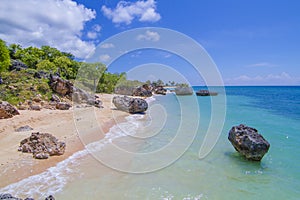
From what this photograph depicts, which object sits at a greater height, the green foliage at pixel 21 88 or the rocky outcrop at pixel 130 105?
the green foliage at pixel 21 88

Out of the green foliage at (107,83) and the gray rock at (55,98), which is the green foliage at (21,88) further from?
the green foliage at (107,83)

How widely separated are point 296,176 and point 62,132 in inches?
447

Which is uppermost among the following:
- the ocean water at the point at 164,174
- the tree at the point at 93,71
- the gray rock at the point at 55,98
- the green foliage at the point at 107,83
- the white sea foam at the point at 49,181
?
the tree at the point at 93,71

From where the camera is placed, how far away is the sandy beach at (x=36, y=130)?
6.25 m

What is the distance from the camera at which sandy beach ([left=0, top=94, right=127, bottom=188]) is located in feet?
20.5

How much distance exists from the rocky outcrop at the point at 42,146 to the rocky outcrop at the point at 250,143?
25.7ft

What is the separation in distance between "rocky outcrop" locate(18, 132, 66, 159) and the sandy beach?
0.21 m

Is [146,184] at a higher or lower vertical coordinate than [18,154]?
lower

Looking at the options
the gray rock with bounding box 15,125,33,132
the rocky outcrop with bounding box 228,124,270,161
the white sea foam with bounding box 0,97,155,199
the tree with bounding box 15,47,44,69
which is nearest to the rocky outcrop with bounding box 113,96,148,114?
the gray rock with bounding box 15,125,33,132

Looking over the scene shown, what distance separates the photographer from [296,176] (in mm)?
6883

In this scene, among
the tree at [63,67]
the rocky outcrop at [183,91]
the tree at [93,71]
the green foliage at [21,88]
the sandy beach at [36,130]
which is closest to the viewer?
the sandy beach at [36,130]

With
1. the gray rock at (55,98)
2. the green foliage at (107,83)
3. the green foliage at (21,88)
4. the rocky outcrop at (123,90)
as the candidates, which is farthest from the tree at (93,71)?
the gray rock at (55,98)

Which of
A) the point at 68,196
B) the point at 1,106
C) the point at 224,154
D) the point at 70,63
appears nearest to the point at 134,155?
the point at 68,196

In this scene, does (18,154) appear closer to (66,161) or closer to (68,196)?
(66,161)
